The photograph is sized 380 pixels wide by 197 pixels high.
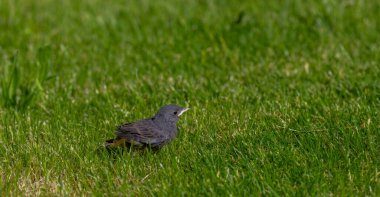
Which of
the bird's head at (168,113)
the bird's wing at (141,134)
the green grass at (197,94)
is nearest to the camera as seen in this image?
the green grass at (197,94)

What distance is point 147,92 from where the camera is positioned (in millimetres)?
7844

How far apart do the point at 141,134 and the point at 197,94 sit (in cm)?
187

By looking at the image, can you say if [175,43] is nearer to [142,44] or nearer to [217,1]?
[142,44]

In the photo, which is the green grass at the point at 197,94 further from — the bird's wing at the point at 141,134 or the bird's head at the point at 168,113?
the bird's head at the point at 168,113

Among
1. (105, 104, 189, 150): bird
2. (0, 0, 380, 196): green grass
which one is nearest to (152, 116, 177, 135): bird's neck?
(105, 104, 189, 150): bird

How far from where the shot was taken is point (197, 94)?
25.0ft

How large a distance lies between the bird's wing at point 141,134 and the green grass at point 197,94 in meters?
0.12

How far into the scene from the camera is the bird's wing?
5.82m

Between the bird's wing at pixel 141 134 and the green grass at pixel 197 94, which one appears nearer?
the green grass at pixel 197 94

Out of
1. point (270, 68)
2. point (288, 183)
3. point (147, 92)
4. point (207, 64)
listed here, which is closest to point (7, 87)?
point (147, 92)

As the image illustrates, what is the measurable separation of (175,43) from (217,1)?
1938mm

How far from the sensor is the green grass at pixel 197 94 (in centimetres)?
537

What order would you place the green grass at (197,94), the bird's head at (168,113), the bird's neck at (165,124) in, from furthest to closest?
the bird's head at (168,113) → the bird's neck at (165,124) → the green grass at (197,94)

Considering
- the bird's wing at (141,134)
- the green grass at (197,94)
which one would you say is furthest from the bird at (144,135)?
the green grass at (197,94)
